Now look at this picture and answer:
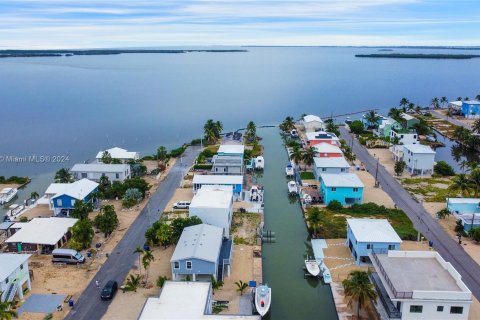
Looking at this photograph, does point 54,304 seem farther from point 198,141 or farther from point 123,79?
point 123,79

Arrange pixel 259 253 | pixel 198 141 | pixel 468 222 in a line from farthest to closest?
pixel 198 141
pixel 468 222
pixel 259 253

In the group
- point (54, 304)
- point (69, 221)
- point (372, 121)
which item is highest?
point (372, 121)

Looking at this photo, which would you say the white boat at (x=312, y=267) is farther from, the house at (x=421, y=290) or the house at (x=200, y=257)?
the house at (x=200, y=257)

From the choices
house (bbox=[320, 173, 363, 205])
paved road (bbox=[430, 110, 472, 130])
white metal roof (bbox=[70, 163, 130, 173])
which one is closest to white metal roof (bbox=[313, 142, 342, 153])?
house (bbox=[320, 173, 363, 205])

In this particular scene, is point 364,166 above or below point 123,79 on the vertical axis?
below

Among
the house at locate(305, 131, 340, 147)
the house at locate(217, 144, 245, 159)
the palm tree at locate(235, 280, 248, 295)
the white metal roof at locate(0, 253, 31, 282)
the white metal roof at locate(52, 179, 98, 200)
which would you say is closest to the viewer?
the white metal roof at locate(0, 253, 31, 282)

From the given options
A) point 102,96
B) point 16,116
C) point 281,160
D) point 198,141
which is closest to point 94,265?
point 281,160

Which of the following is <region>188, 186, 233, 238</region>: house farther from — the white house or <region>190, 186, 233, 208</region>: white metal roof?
the white house
